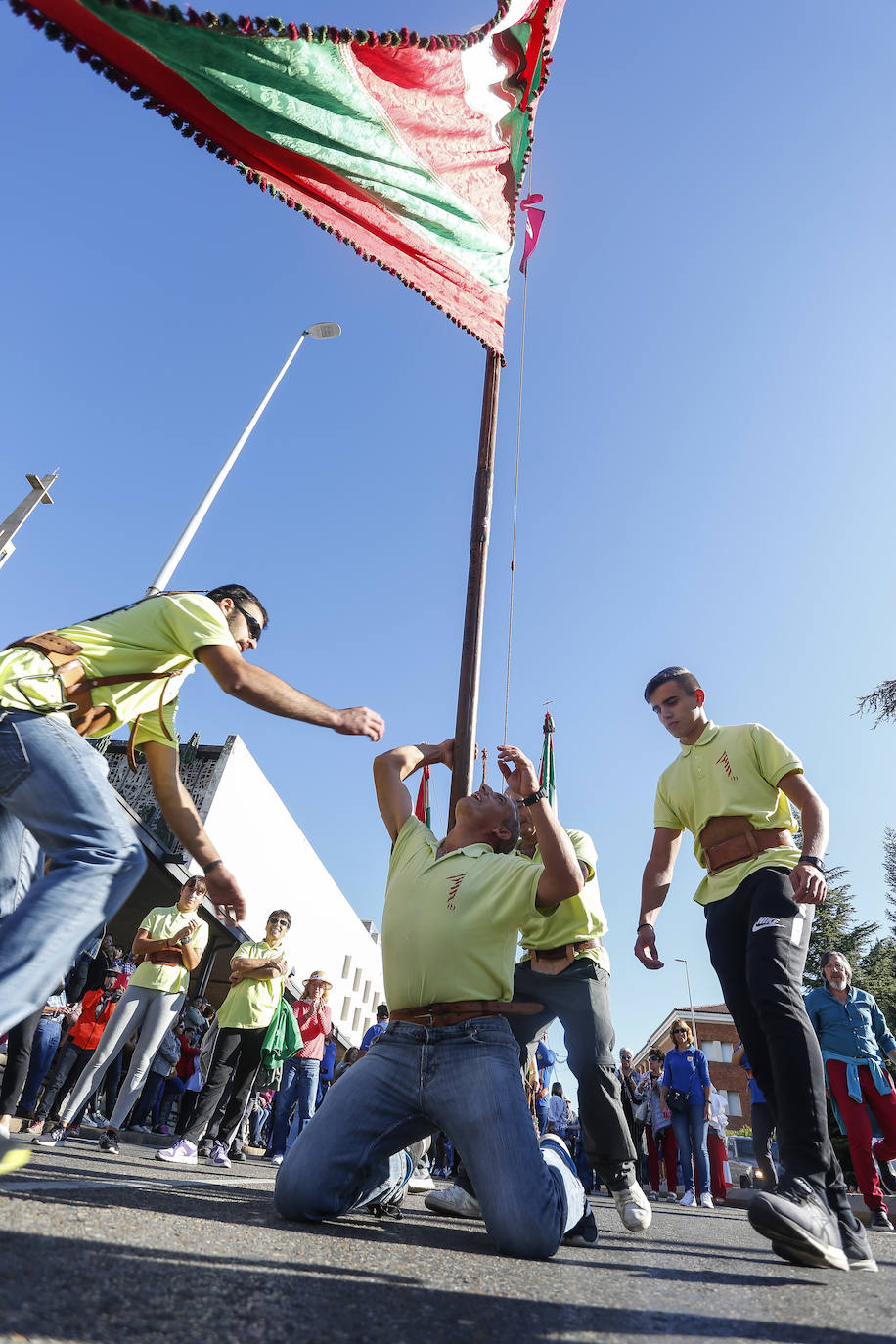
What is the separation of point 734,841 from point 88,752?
243 centimetres

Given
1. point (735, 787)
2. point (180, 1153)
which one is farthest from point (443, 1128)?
point (180, 1153)

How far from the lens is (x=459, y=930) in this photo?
277cm

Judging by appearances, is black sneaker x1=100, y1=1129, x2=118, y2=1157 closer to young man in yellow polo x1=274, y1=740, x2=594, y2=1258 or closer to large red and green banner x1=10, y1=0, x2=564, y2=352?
young man in yellow polo x1=274, y1=740, x2=594, y2=1258

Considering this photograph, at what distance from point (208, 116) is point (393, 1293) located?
446 centimetres

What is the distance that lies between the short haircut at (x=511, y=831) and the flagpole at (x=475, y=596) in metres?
0.63

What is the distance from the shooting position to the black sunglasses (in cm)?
323

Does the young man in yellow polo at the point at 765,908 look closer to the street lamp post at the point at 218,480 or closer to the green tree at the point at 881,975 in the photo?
the street lamp post at the point at 218,480

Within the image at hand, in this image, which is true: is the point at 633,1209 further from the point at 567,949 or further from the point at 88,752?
the point at 88,752

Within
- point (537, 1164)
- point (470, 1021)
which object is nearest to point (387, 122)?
point (470, 1021)

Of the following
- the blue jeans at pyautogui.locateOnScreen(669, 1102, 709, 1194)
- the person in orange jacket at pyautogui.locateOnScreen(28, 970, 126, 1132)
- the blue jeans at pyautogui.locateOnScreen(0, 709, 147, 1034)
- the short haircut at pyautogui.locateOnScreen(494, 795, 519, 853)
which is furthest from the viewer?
the blue jeans at pyautogui.locateOnScreen(669, 1102, 709, 1194)

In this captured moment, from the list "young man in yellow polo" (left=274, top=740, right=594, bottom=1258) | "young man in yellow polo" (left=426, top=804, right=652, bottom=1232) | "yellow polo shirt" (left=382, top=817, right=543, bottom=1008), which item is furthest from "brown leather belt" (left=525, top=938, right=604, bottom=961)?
"yellow polo shirt" (left=382, top=817, right=543, bottom=1008)

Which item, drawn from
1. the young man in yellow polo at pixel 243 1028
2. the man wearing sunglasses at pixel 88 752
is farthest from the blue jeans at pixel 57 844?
the young man in yellow polo at pixel 243 1028

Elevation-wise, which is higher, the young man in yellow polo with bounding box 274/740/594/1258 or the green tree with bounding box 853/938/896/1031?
the green tree with bounding box 853/938/896/1031

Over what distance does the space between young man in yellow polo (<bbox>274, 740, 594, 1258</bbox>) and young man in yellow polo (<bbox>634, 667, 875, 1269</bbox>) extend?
694 millimetres
